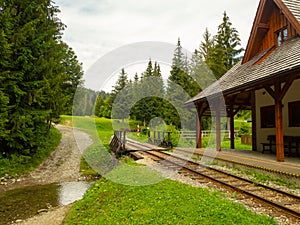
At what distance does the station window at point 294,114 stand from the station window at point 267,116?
1052 mm

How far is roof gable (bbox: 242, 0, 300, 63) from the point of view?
939cm

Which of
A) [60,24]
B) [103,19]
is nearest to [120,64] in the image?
[103,19]

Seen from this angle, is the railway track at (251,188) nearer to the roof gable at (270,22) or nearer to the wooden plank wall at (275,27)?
the roof gable at (270,22)

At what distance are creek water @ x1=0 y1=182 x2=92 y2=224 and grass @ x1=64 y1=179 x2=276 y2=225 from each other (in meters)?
1.23

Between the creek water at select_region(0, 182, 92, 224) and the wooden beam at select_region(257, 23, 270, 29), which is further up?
the wooden beam at select_region(257, 23, 270, 29)

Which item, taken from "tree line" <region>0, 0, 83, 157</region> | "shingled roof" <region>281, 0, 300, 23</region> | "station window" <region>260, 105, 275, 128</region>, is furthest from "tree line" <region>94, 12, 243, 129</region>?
"shingled roof" <region>281, 0, 300, 23</region>

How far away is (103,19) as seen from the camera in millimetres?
13234

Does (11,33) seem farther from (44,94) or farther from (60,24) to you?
(60,24)

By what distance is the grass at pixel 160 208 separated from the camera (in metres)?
4.30

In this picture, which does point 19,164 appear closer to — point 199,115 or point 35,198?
point 35,198

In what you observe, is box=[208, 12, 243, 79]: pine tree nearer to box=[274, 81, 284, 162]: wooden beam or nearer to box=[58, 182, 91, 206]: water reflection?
box=[274, 81, 284, 162]: wooden beam

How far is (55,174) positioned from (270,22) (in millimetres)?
11855

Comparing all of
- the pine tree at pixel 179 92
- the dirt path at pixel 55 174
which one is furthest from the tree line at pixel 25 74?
the pine tree at pixel 179 92

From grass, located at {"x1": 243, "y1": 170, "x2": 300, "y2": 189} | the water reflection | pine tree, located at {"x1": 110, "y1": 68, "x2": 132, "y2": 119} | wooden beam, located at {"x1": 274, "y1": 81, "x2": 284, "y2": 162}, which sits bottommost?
the water reflection
